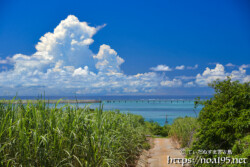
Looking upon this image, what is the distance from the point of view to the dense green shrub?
4707mm

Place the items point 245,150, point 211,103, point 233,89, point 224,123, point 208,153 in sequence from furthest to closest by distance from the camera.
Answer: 1. point 211,103
2. point 233,89
3. point 208,153
4. point 224,123
5. point 245,150

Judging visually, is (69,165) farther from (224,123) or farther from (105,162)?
(224,123)

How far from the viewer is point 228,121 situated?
4.96 metres

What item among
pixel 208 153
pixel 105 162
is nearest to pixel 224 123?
pixel 208 153

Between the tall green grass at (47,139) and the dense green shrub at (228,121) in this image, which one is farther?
the dense green shrub at (228,121)

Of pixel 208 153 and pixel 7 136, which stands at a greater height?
pixel 7 136

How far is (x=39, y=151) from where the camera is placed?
316cm

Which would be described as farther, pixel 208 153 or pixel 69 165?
pixel 208 153

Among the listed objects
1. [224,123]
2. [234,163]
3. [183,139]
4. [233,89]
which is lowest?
[183,139]

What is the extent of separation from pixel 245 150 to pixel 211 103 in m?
2.23

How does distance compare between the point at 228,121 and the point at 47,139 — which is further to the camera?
the point at 228,121

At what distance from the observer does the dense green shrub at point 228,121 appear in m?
4.71

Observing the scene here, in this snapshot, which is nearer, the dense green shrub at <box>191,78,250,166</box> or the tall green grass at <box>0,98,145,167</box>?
the tall green grass at <box>0,98,145,167</box>

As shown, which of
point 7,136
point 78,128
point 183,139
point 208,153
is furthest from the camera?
point 183,139
